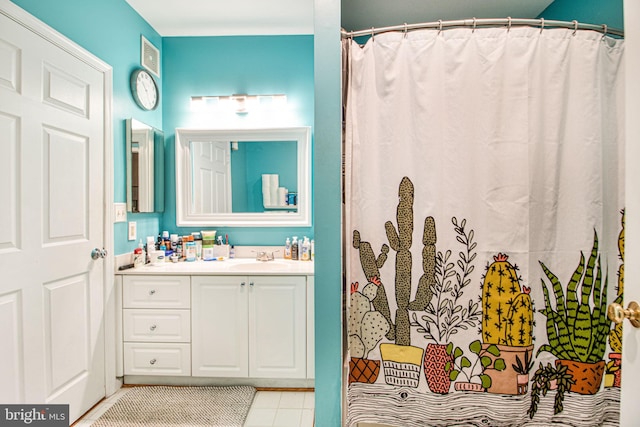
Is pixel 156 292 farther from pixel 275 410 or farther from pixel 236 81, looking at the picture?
pixel 236 81

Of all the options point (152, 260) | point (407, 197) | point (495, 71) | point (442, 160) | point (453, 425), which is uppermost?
point (495, 71)

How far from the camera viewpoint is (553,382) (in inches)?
51.8

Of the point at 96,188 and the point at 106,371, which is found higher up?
the point at 96,188

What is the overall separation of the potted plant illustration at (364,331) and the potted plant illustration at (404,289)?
0.12ft

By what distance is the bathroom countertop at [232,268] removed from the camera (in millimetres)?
2109

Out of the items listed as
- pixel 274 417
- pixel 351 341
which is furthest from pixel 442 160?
pixel 274 417

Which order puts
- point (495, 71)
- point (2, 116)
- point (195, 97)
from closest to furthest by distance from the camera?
point (495, 71) → point (2, 116) → point (195, 97)

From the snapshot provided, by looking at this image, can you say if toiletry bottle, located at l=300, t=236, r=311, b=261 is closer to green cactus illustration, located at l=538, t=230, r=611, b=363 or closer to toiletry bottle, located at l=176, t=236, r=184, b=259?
toiletry bottle, located at l=176, t=236, r=184, b=259

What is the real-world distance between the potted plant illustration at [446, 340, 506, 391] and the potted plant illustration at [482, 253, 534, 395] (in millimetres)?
26

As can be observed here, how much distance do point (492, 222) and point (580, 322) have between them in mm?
525

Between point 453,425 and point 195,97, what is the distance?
8.73ft

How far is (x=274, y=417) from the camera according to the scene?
6.24ft

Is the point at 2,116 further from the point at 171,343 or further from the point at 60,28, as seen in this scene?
the point at 171,343

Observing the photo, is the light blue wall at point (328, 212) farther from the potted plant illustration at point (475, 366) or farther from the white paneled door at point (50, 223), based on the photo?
the white paneled door at point (50, 223)
